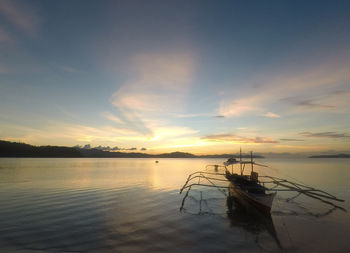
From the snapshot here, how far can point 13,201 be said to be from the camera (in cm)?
2597

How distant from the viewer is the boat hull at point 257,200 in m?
21.3

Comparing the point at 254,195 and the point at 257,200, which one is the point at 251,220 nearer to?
the point at 257,200

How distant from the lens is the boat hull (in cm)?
2127

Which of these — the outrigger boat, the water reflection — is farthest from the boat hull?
the water reflection

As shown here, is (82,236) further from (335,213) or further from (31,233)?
(335,213)

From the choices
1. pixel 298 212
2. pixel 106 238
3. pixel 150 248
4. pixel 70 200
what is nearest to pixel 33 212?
pixel 70 200

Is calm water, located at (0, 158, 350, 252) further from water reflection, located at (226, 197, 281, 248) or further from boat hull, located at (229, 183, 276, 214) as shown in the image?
boat hull, located at (229, 183, 276, 214)

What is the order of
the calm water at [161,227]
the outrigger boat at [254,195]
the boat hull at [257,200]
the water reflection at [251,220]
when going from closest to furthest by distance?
the calm water at [161,227], the water reflection at [251,220], the boat hull at [257,200], the outrigger boat at [254,195]

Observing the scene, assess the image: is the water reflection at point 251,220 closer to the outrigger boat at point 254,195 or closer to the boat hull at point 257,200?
the boat hull at point 257,200

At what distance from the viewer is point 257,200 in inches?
880

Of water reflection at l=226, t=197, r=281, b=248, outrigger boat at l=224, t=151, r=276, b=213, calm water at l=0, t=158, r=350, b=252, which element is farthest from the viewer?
outrigger boat at l=224, t=151, r=276, b=213

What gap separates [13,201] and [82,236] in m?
17.8

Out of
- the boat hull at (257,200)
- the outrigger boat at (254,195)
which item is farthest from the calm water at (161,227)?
the outrigger boat at (254,195)

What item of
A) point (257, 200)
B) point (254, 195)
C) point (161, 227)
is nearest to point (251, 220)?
point (257, 200)
